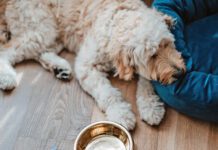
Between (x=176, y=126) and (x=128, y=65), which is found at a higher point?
(x=128, y=65)

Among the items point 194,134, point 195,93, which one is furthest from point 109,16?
point 194,134

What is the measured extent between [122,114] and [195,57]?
55cm

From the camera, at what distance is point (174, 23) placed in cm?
210

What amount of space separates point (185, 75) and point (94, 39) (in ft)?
1.97

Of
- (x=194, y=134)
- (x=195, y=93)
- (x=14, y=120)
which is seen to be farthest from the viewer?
(x=14, y=120)

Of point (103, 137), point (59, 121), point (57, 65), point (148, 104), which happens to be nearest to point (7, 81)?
point (57, 65)

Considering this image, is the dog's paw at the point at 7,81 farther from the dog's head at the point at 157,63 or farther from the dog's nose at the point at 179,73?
the dog's nose at the point at 179,73

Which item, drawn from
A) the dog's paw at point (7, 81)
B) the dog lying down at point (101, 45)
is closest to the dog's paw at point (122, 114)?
the dog lying down at point (101, 45)

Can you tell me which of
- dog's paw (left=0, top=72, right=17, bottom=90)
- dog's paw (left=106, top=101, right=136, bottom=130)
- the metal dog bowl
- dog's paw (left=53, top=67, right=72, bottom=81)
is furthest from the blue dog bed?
dog's paw (left=0, top=72, right=17, bottom=90)

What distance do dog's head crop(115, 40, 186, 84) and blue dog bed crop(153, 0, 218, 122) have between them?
0.25 feet

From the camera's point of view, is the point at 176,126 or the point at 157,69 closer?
the point at 157,69

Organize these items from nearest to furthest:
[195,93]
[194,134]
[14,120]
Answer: [195,93], [194,134], [14,120]

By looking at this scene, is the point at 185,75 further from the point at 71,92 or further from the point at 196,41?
the point at 71,92

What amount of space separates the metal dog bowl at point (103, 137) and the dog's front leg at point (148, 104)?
198mm
